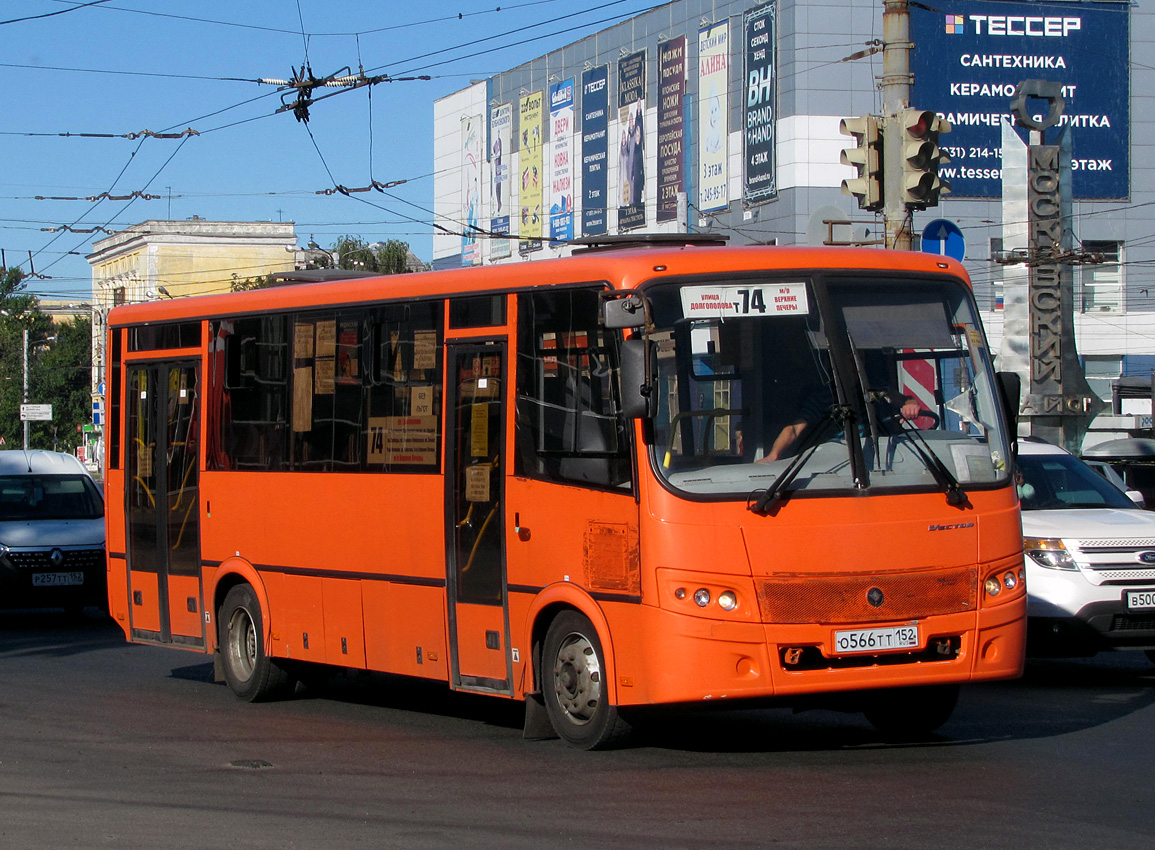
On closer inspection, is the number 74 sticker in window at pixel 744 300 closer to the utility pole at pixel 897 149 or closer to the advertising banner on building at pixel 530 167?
the utility pole at pixel 897 149

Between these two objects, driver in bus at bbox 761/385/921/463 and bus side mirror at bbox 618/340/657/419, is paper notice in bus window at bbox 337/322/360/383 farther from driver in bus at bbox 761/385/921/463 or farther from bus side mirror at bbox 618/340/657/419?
driver in bus at bbox 761/385/921/463

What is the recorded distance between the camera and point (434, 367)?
34.9 ft

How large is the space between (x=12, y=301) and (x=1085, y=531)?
116 meters

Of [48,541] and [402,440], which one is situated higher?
[402,440]

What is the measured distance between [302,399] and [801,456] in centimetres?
443

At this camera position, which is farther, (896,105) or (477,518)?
(896,105)

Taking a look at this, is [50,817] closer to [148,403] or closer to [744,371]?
[744,371]

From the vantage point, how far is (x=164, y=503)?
1358 cm

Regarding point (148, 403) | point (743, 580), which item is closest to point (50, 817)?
point (743, 580)

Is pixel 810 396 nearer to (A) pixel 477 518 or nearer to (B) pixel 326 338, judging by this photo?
(A) pixel 477 518

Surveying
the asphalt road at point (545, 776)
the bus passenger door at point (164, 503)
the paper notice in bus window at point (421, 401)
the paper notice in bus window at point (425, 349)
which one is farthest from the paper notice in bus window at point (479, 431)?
the bus passenger door at point (164, 503)

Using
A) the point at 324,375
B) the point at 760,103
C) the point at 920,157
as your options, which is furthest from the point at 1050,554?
the point at 760,103

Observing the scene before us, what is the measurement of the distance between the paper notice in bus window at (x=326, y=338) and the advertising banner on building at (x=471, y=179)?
62.8m

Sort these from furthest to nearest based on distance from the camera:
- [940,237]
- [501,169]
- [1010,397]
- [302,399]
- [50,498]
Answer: [501,169] → [50,498] → [940,237] → [302,399] → [1010,397]
